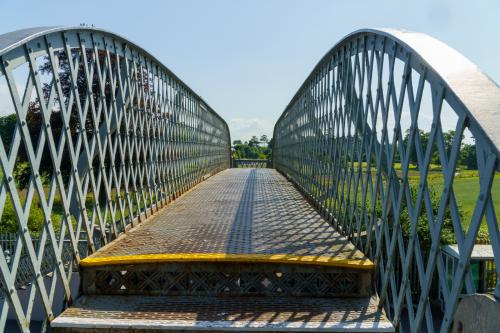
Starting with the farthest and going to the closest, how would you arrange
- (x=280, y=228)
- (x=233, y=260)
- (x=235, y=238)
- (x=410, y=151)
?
(x=280, y=228) < (x=235, y=238) < (x=233, y=260) < (x=410, y=151)

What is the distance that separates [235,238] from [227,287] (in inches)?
47.4

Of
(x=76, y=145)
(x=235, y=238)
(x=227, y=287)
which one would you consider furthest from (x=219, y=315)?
(x=76, y=145)

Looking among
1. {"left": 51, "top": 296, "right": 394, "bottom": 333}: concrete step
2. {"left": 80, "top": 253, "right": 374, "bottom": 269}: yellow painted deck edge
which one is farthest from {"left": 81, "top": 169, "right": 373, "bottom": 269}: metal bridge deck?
{"left": 51, "top": 296, "right": 394, "bottom": 333}: concrete step

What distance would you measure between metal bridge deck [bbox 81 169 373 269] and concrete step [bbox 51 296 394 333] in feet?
1.24

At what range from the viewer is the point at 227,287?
14.7 feet

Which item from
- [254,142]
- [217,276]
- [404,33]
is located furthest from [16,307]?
[254,142]

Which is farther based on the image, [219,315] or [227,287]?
[227,287]

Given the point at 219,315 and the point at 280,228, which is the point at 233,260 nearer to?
the point at 219,315

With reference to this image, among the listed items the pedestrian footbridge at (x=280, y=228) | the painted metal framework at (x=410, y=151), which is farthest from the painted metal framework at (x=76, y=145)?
the painted metal framework at (x=410, y=151)

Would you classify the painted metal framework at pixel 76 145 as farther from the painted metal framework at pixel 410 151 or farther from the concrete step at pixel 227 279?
the painted metal framework at pixel 410 151

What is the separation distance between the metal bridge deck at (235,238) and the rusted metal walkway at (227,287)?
0.01m

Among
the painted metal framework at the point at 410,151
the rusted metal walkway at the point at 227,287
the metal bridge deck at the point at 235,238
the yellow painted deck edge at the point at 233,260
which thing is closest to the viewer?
the painted metal framework at the point at 410,151

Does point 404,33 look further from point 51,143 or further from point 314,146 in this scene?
point 314,146

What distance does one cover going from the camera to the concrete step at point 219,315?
3.73 metres
